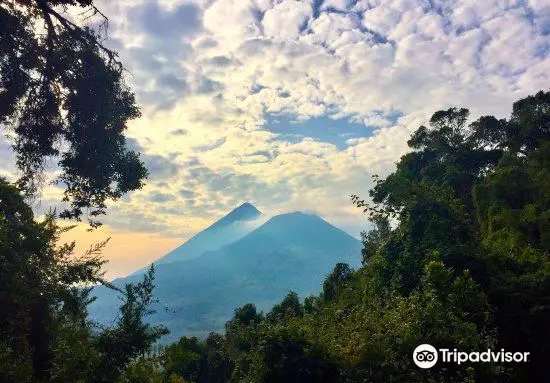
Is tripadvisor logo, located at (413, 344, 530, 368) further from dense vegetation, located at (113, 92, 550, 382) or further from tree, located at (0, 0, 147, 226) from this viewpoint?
tree, located at (0, 0, 147, 226)

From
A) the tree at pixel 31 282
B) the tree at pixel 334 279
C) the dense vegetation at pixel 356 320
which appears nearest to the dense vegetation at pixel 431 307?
the dense vegetation at pixel 356 320

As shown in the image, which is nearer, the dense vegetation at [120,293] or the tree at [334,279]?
the dense vegetation at [120,293]

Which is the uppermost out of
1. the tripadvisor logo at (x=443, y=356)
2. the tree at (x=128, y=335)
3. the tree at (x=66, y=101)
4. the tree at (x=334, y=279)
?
the tree at (x=66, y=101)

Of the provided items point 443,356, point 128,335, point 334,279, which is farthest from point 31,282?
point 334,279

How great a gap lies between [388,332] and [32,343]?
7.43 m

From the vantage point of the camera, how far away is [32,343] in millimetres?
7477

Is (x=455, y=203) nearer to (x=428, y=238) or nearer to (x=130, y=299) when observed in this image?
(x=428, y=238)

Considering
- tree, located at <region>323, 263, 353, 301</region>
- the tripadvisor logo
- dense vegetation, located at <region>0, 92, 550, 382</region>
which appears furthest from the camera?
tree, located at <region>323, 263, 353, 301</region>

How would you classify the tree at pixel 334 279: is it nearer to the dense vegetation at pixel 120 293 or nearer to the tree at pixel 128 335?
the dense vegetation at pixel 120 293

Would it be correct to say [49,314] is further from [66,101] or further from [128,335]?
[66,101]

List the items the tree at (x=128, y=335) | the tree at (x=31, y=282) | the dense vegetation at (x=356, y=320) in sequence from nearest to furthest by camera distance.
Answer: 1. the tree at (x=31, y=282)
2. the dense vegetation at (x=356, y=320)
3. the tree at (x=128, y=335)

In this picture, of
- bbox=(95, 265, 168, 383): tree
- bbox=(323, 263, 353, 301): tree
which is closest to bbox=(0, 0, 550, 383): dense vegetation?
bbox=(95, 265, 168, 383): tree

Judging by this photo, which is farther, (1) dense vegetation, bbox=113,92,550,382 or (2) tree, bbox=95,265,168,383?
(1) dense vegetation, bbox=113,92,550,382

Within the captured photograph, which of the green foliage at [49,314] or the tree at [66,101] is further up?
the tree at [66,101]
